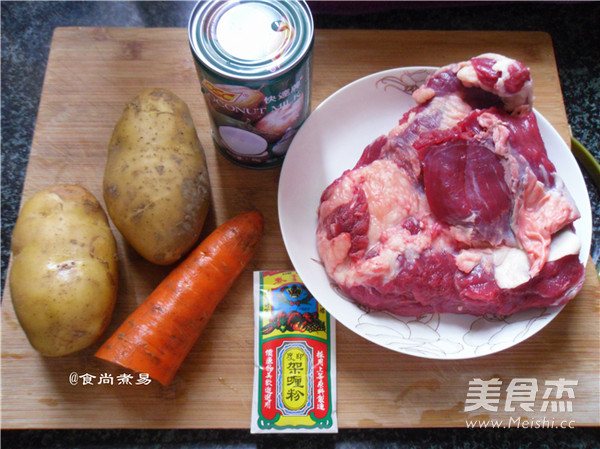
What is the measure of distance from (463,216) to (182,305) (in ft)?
2.56

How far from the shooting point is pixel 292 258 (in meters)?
1.34

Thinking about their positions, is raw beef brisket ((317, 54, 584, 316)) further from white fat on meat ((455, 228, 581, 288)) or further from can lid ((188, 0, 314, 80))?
can lid ((188, 0, 314, 80))

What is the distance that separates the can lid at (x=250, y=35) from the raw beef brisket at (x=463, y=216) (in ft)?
1.23

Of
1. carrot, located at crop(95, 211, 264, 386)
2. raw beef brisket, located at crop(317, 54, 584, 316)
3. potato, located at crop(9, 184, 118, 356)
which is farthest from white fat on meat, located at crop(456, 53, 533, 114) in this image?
potato, located at crop(9, 184, 118, 356)

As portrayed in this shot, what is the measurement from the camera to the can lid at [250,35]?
3.80ft

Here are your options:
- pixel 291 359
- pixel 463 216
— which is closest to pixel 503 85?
pixel 463 216

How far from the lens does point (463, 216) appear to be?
1.27m

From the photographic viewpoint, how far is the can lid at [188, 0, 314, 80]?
3.80 ft

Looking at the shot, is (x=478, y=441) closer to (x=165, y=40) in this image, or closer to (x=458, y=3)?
(x=458, y=3)

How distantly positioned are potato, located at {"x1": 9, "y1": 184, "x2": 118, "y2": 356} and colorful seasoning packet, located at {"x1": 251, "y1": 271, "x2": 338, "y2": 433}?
417mm

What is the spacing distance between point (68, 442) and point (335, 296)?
84 centimetres

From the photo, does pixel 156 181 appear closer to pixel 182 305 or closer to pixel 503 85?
pixel 182 305

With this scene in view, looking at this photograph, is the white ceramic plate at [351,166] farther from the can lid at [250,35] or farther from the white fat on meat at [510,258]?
the can lid at [250,35]

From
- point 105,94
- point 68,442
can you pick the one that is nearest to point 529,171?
point 105,94
